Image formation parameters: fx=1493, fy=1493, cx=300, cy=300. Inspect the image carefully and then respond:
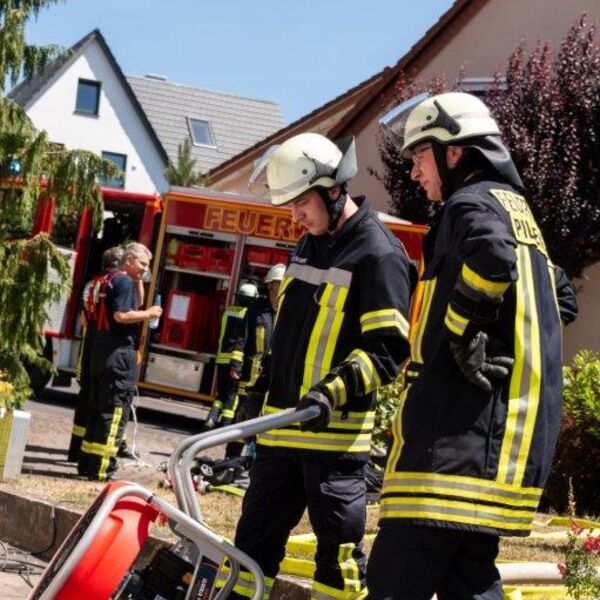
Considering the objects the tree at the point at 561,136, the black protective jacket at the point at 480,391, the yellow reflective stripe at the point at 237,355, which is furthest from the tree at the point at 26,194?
the black protective jacket at the point at 480,391

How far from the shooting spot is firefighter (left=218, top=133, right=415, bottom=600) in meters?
5.18

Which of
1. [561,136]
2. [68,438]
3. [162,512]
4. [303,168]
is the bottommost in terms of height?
[68,438]

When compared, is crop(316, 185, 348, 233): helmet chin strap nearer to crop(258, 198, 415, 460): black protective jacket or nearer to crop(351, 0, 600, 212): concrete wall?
crop(258, 198, 415, 460): black protective jacket

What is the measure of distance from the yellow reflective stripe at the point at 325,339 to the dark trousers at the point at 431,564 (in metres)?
1.20

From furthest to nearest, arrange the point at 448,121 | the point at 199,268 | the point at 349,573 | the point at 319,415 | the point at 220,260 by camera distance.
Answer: the point at 199,268
the point at 220,260
the point at 349,573
the point at 319,415
the point at 448,121

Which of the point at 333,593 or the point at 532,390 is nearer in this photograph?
the point at 532,390

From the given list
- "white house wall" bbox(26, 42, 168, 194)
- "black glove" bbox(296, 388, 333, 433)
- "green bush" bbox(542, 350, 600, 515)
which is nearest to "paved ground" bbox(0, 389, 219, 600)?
"black glove" bbox(296, 388, 333, 433)

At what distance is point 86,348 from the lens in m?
11.1

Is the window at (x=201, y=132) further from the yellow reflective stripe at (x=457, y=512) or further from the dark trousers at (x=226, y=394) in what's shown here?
the yellow reflective stripe at (x=457, y=512)

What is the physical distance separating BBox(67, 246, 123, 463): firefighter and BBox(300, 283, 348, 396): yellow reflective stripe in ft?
18.5

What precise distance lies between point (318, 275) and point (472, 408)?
57.9 inches

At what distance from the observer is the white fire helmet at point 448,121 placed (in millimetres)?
4488

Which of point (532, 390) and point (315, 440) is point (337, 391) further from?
point (532, 390)

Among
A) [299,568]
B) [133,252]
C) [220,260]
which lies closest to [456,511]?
[299,568]
